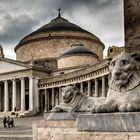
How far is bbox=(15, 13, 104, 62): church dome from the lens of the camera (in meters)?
95.4

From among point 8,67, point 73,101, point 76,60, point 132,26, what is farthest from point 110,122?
point 8,67

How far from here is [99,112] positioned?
6.77 metres

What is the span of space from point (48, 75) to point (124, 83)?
73663 mm

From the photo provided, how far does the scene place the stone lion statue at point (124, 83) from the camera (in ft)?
21.8

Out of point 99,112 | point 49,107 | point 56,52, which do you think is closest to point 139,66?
point 99,112

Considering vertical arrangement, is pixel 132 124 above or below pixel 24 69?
below

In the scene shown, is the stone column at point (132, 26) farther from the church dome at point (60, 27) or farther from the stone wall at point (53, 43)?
the church dome at point (60, 27)

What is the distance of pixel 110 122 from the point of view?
6363 millimetres

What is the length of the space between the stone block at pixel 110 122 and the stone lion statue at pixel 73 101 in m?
3.40

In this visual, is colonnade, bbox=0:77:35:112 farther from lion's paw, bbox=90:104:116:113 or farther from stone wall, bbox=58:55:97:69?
lion's paw, bbox=90:104:116:113

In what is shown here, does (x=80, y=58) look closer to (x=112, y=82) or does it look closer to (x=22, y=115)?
(x=22, y=115)

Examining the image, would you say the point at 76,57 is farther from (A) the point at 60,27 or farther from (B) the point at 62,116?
(B) the point at 62,116

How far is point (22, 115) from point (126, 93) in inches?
2515

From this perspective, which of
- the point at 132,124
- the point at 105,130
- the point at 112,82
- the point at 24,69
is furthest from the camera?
the point at 24,69
